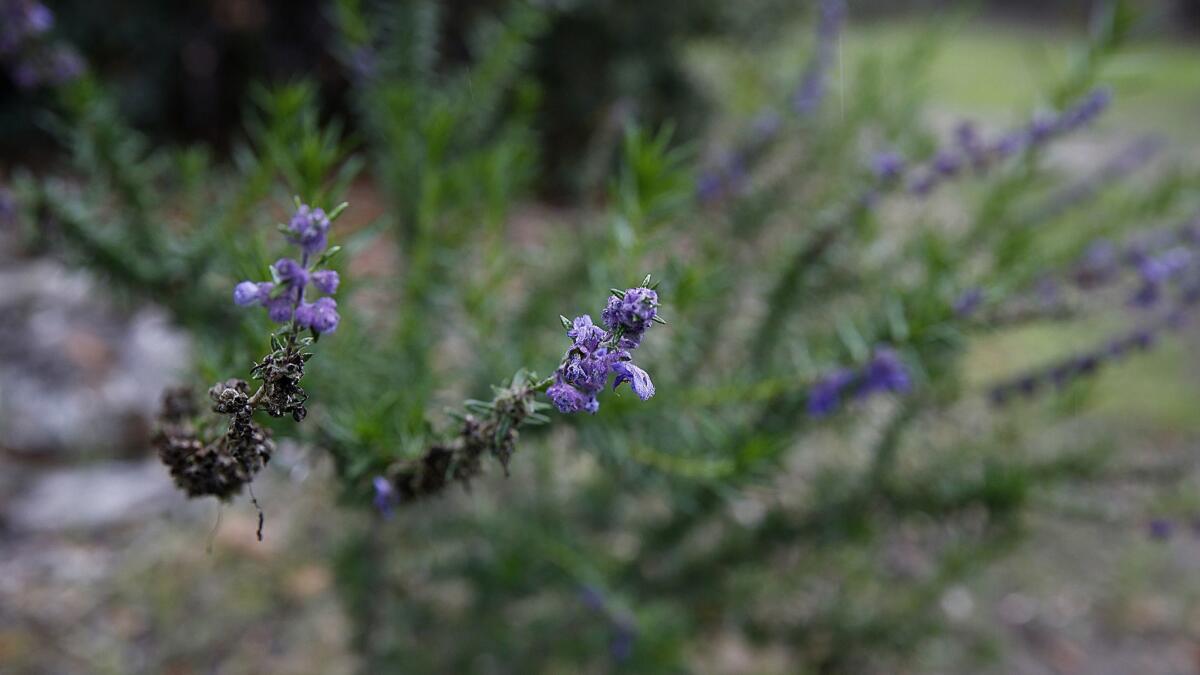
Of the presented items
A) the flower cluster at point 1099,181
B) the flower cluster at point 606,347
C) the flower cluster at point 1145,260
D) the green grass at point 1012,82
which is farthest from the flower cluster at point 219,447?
the green grass at point 1012,82

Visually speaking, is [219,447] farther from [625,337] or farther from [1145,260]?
[1145,260]

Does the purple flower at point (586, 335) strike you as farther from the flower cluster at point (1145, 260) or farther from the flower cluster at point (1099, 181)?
the flower cluster at point (1099, 181)

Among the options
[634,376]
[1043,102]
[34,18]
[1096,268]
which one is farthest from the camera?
[1096,268]

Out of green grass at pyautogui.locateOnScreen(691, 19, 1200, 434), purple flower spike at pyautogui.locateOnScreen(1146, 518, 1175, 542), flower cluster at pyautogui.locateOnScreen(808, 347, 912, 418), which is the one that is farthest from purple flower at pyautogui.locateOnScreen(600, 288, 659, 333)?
purple flower spike at pyautogui.locateOnScreen(1146, 518, 1175, 542)

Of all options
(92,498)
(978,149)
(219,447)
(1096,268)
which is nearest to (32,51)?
(219,447)

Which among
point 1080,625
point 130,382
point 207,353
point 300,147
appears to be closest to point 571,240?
point 300,147

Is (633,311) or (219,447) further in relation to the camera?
(219,447)

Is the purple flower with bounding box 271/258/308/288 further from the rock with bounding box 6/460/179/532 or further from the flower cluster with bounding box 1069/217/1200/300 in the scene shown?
the rock with bounding box 6/460/179/532
